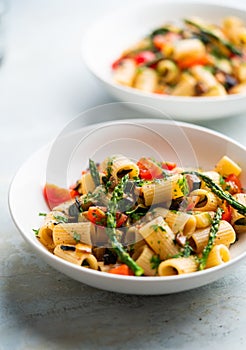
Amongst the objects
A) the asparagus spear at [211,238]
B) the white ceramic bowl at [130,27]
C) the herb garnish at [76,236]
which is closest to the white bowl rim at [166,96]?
the white ceramic bowl at [130,27]

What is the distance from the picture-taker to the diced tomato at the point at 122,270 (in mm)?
1967

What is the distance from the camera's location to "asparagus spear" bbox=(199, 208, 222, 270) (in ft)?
6.60

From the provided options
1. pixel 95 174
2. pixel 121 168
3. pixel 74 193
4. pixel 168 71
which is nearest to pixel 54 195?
pixel 74 193

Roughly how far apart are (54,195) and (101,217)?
0.39 m

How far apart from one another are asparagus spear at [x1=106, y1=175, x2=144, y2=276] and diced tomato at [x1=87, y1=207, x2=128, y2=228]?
3 cm

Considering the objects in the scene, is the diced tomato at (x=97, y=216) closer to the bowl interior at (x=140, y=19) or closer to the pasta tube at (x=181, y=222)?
the pasta tube at (x=181, y=222)

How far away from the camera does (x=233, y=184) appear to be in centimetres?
246

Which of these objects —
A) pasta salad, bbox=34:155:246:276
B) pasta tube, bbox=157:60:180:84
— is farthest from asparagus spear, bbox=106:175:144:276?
pasta tube, bbox=157:60:180:84

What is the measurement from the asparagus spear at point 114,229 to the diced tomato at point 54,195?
0.32 meters

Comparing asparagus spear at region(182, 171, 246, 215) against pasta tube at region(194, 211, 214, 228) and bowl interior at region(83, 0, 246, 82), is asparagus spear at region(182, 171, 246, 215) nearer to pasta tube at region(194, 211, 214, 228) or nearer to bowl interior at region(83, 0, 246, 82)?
pasta tube at region(194, 211, 214, 228)

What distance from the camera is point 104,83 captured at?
319cm

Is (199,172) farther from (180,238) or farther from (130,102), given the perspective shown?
(130,102)

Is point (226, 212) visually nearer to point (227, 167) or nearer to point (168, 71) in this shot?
point (227, 167)

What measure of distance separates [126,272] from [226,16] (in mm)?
2649
